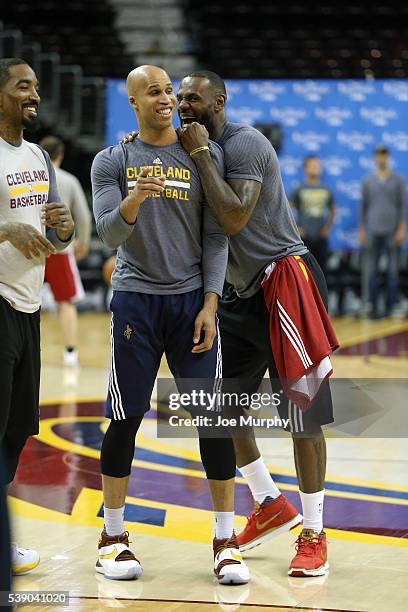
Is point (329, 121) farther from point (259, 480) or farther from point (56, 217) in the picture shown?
point (56, 217)

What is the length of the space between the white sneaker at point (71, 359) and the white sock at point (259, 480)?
185 inches

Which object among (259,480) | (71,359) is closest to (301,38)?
(71,359)

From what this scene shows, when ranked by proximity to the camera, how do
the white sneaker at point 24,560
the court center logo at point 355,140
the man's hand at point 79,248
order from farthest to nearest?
the court center logo at point 355,140, the man's hand at point 79,248, the white sneaker at point 24,560

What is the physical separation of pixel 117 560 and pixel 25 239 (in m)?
1.19

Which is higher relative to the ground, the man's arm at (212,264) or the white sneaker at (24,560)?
the man's arm at (212,264)

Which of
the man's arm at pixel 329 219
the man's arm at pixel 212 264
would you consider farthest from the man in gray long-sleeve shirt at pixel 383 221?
the man's arm at pixel 212 264

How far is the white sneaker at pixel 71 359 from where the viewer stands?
9000 mm

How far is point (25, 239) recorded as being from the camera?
3709mm

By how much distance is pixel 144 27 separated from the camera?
16.5 metres

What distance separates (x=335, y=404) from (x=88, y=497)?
104 inches

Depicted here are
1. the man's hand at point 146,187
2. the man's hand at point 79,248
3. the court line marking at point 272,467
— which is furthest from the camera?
the man's hand at point 79,248

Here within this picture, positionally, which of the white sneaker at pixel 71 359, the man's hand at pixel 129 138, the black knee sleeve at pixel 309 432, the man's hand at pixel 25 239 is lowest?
the white sneaker at pixel 71 359

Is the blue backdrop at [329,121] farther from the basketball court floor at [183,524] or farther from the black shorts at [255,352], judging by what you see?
the black shorts at [255,352]

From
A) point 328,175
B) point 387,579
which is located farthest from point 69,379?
point 328,175
